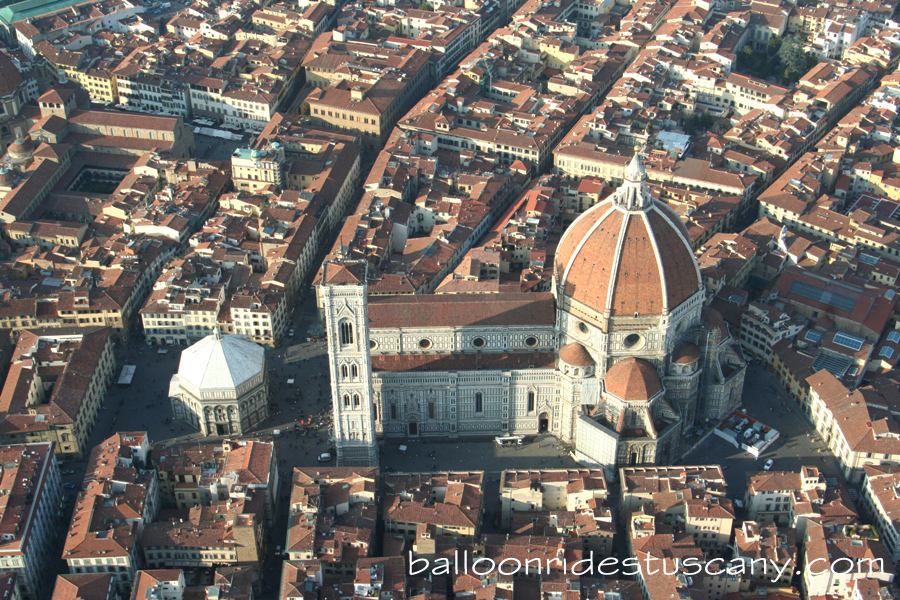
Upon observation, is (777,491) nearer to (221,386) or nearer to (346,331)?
(346,331)

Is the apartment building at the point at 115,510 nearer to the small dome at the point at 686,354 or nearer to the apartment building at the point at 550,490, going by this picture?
the apartment building at the point at 550,490

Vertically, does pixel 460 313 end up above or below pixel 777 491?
above

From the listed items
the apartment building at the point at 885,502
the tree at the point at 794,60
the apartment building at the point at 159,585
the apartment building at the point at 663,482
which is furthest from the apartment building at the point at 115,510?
the tree at the point at 794,60

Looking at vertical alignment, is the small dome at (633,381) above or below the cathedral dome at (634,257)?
below

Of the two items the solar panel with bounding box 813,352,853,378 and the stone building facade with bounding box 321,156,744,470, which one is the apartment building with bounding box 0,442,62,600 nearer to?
the stone building facade with bounding box 321,156,744,470

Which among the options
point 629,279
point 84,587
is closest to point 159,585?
point 84,587

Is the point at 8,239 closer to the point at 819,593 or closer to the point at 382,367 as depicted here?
the point at 382,367
